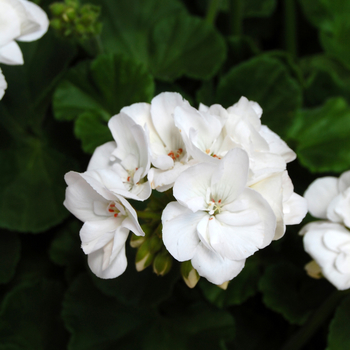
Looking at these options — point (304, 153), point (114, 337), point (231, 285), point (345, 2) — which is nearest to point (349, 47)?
point (345, 2)

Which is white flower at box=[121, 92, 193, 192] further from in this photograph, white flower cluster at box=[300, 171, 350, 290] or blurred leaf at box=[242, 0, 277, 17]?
blurred leaf at box=[242, 0, 277, 17]

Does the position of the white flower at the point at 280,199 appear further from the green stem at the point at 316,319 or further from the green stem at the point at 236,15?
the green stem at the point at 236,15

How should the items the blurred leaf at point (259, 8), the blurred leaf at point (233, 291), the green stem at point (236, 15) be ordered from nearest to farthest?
the blurred leaf at point (233, 291), the green stem at point (236, 15), the blurred leaf at point (259, 8)

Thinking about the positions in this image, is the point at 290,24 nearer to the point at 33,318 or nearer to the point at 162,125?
the point at 162,125

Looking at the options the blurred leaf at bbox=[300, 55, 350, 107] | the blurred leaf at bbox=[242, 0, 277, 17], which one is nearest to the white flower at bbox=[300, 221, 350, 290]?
the blurred leaf at bbox=[300, 55, 350, 107]

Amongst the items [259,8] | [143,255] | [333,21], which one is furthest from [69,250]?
[333,21]

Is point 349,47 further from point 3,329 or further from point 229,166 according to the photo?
point 3,329

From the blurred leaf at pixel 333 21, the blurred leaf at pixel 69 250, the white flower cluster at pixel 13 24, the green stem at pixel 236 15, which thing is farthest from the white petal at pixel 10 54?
the blurred leaf at pixel 333 21
